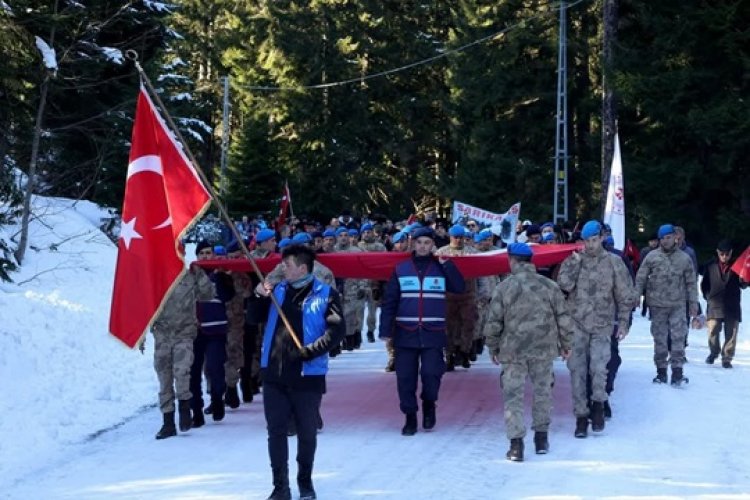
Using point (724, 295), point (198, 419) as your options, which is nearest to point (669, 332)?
point (724, 295)

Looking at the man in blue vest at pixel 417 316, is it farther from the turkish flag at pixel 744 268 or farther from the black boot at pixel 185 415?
the turkish flag at pixel 744 268

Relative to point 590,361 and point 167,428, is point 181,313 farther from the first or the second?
point 590,361

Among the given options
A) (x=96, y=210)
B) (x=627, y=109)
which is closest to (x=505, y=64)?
(x=627, y=109)

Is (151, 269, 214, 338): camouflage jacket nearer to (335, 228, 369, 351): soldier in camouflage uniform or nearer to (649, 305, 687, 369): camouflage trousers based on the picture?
(649, 305, 687, 369): camouflage trousers

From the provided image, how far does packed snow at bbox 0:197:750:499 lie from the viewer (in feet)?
28.3

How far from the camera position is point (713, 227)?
1347 inches

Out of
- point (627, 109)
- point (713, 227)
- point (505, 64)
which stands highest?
point (505, 64)

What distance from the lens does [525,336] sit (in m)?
9.73

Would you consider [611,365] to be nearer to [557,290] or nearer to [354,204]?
→ [557,290]

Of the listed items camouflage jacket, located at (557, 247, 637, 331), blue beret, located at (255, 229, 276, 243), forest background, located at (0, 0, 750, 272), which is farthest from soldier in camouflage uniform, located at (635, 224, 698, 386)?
forest background, located at (0, 0, 750, 272)

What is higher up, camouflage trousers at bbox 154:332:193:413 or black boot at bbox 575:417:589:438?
camouflage trousers at bbox 154:332:193:413

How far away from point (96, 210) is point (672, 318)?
63.9 ft

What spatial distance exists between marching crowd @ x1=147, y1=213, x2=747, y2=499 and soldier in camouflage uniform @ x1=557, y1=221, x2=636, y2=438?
0.01 metres

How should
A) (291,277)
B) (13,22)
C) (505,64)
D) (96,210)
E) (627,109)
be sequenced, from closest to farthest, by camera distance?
(291,277) → (13,22) → (96,210) → (627,109) → (505,64)
